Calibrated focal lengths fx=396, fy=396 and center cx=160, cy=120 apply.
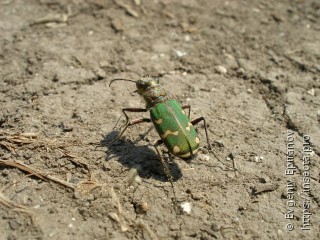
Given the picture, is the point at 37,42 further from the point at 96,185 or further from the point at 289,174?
the point at 289,174

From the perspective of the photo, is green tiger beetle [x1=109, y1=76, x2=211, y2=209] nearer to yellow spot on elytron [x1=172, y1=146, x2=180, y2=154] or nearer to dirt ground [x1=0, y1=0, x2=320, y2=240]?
yellow spot on elytron [x1=172, y1=146, x2=180, y2=154]

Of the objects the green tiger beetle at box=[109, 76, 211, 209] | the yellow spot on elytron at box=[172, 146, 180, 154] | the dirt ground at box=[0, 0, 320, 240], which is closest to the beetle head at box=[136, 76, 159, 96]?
the green tiger beetle at box=[109, 76, 211, 209]

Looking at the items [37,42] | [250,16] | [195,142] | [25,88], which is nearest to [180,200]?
[195,142]

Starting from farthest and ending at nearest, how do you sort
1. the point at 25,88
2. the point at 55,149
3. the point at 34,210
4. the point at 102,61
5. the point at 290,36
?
the point at 290,36 < the point at 102,61 < the point at 25,88 < the point at 55,149 < the point at 34,210

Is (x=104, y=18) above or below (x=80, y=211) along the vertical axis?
above

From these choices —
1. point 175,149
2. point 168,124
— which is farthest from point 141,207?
point 168,124

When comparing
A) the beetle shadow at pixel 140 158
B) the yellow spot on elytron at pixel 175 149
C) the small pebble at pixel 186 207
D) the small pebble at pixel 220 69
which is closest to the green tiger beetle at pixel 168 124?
the yellow spot on elytron at pixel 175 149

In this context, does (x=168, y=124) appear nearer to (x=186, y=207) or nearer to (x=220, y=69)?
(x=186, y=207)
